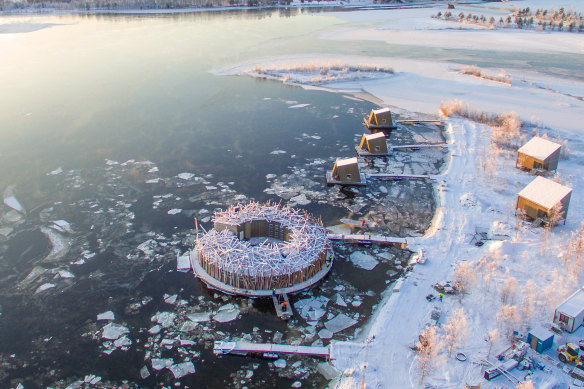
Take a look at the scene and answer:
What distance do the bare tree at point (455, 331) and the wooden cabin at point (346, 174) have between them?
993cm

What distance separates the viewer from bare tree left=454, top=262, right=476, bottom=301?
15.6 m

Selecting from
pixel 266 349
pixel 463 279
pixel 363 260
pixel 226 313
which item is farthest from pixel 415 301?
pixel 226 313

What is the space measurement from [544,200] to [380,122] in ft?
43.7

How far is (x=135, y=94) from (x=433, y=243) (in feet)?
87.5

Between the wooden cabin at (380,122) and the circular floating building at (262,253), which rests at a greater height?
the wooden cabin at (380,122)

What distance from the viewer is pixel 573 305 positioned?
13977mm

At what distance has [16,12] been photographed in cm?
8094

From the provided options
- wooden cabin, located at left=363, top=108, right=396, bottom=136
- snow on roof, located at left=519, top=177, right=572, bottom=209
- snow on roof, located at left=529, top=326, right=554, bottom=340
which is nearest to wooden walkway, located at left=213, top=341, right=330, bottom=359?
snow on roof, located at left=529, top=326, right=554, bottom=340

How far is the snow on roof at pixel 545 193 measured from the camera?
18953 mm

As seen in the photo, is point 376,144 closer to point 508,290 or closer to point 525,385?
point 508,290

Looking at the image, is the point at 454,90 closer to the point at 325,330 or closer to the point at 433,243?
the point at 433,243

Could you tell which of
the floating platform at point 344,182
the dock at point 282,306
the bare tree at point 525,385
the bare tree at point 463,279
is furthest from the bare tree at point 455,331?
the floating platform at point 344,182

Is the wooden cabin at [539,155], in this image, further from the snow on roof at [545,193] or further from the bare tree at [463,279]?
the bare tree at [463,279]

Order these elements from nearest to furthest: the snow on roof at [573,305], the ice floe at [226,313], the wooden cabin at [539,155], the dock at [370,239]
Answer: the snow on roof at [573,305], the ice floe at [226,313], the dock at [370,239], the wooden cabin at [539,155]
